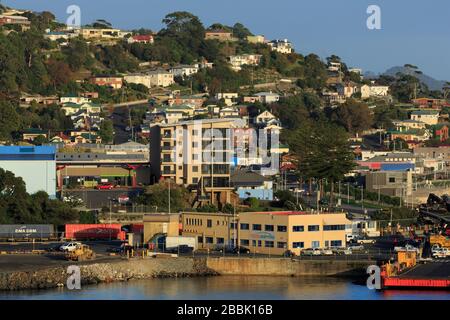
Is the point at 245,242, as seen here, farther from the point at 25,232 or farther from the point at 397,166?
the point at 397,166

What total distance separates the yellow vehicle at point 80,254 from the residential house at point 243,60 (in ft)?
208

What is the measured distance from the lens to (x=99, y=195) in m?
47.9

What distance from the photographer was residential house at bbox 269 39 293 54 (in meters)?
104

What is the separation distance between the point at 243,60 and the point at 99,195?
50987 millimetres

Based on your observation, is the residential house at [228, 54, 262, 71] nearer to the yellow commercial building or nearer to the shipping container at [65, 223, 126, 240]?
the shipping container at [65, 223, 126, 240]

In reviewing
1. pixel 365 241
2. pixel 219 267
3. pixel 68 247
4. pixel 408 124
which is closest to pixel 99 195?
pixel 365 241

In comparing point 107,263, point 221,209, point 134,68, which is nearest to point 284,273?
point 107,263

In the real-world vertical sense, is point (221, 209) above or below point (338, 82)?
below

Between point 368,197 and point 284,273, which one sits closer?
point 284,273
